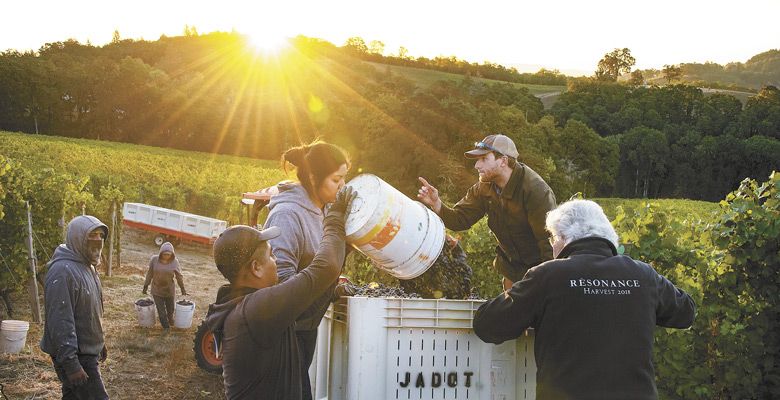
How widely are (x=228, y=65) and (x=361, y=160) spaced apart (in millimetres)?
56489

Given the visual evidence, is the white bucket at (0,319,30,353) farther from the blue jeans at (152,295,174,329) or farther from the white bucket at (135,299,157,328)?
the blue jeans at (152,295,174,329)

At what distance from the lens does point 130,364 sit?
9.33m

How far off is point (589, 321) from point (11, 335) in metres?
8.19

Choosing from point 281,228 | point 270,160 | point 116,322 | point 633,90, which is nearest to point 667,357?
point 281,228

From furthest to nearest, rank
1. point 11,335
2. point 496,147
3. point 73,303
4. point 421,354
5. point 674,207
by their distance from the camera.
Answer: point 11,335, point 674,207, point 73,303, point 496,147, point 421,354

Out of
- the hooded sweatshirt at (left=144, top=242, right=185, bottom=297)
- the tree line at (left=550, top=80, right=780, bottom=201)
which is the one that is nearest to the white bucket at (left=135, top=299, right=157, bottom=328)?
the hooded sweatshirt at (left=144, top=242, right=185, bottom=297)

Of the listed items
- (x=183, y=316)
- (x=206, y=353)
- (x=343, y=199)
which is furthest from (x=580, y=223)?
(x=183, y=316)

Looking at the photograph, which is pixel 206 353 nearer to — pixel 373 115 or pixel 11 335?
pixel 11 335

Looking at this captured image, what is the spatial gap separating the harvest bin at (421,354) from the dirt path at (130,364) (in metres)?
5.82

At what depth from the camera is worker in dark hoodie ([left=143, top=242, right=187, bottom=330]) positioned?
11359 millimetres

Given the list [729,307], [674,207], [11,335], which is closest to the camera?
[729,307]

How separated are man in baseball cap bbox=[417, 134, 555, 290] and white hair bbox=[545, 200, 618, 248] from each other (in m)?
1.13

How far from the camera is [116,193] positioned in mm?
16391

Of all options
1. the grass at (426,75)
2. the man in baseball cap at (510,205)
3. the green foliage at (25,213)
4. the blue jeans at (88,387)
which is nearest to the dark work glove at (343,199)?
the man in baseball cap at (510,205)
